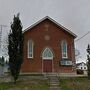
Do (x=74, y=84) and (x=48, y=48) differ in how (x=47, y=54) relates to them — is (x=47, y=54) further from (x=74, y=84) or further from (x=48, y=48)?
(x=74, y=84)

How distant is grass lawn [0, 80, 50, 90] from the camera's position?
25825mm

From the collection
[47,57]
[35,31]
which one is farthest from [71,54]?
[35,31]

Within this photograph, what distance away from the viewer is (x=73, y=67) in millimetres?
37062

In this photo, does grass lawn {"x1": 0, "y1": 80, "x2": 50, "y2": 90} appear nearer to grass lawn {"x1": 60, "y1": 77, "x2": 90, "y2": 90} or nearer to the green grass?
the green grass

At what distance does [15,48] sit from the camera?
1192 inches

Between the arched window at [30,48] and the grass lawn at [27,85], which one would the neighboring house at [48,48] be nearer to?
the arched window at [30,48]

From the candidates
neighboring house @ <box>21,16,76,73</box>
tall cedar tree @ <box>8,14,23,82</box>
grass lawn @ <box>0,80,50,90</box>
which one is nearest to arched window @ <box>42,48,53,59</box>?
neighboring house @ <box>21,16,76,73</box>

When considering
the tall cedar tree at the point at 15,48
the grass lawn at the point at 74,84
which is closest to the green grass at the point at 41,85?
the grass lawn at the point at 74,84

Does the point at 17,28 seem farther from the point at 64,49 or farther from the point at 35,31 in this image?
the point at 64,49

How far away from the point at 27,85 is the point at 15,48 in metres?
5.48

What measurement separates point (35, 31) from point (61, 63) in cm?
610

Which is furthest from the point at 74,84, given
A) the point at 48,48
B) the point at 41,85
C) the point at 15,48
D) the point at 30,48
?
the point at 30,48

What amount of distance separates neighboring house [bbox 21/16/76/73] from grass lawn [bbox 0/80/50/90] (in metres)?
7.46

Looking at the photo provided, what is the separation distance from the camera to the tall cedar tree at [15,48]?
29425 mm
